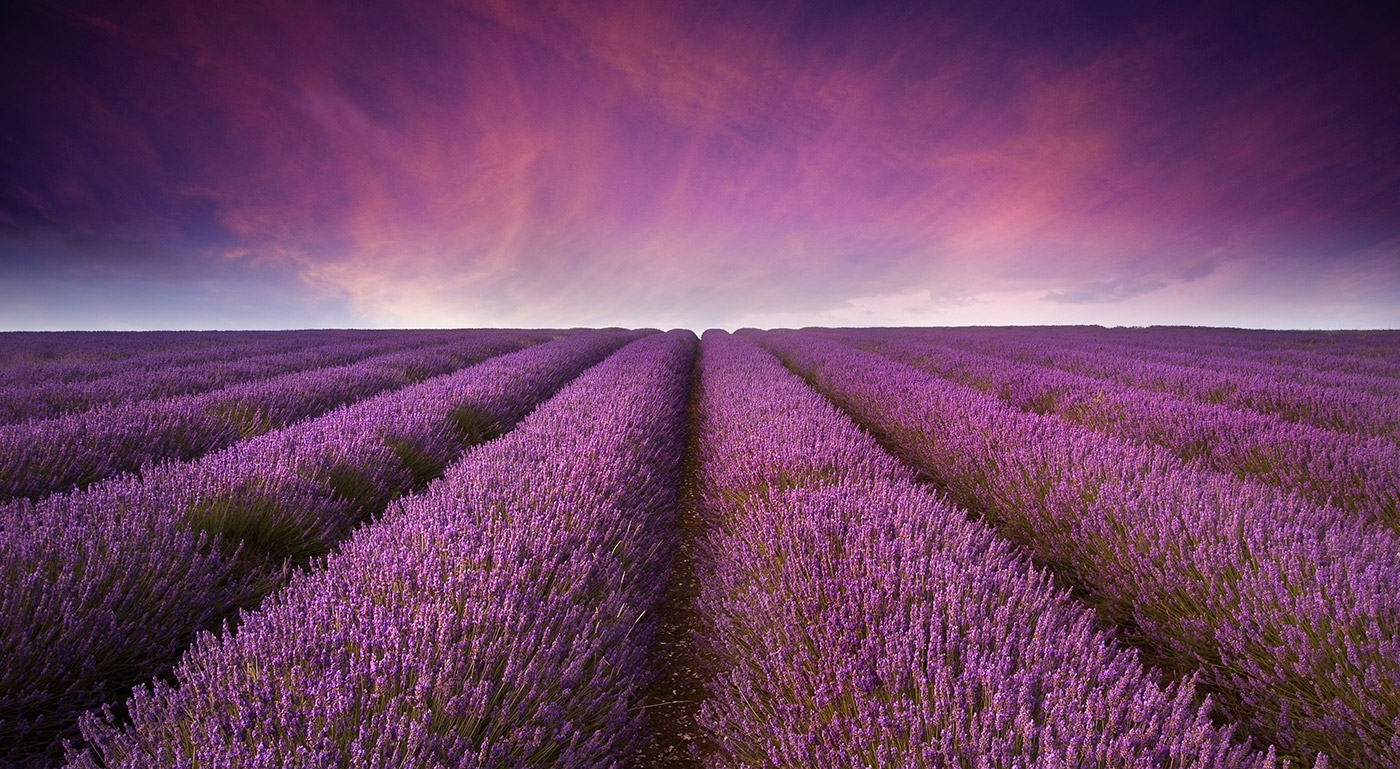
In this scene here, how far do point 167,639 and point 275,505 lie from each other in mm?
777

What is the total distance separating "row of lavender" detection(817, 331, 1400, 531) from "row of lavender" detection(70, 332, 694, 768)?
119 inches

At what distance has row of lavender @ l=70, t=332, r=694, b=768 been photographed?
3.78ft

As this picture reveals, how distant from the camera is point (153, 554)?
197cm

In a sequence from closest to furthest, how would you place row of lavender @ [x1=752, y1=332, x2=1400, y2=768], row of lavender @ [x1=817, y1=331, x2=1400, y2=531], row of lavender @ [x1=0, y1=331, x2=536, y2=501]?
row of lavender @ [x1=752, y1=332, x2=1400, y2=768] → row of lavender @ [x1=817, y1=331, x2=1400, y2=531] → row of lavender @ [x1=0, y1=331, x2=536, y2=501]

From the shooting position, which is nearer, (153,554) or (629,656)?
(629,656)

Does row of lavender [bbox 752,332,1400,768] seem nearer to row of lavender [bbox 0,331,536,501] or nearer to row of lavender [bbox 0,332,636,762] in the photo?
row of lavender [bbox 0,332,636,762]

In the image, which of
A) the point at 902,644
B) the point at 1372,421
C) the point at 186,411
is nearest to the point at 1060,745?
the point at 902,644

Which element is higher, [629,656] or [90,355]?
[90,355]

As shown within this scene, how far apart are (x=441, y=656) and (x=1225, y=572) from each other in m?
2.61

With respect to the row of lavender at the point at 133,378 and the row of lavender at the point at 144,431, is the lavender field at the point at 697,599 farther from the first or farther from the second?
the row of lavender at the point at 133,378

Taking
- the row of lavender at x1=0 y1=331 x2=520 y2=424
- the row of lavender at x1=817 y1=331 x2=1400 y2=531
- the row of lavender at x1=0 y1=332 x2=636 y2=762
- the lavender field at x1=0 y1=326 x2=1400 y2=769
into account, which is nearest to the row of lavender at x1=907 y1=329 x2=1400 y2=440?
the lavender field at x1=0 y1=326 x2=1400 y2=769

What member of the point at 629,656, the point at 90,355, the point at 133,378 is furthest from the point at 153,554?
the point at 90,355

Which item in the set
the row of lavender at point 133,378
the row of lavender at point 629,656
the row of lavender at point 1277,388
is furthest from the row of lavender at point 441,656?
the row of lavender at point 1277,388

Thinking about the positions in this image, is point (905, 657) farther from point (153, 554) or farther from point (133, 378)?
point (133, 378)
